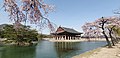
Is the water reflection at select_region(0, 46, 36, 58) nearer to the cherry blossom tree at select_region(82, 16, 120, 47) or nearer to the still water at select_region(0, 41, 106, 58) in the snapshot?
the still water at select_region(0, 41, 106, 58)

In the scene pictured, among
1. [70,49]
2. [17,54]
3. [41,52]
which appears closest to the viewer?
[17,54]

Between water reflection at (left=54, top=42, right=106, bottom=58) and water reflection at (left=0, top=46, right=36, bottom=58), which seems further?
water reflection at (left=54, top=42, right=106, bottom=58)

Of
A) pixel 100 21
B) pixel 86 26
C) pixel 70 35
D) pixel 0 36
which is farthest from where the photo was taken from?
pixel 70 35

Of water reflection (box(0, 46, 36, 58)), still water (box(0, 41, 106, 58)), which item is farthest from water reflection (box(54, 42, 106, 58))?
water reflection (box(0, 46, 36, 58))

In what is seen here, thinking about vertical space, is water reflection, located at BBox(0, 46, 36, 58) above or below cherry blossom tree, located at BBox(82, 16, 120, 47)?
below

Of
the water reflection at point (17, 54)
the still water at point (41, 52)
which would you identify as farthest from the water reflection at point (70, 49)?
the water reflection at point (17, 54)

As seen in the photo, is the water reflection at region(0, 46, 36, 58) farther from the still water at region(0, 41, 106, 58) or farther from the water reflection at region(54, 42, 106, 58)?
the water reflection at region(54, 42, 106, 58)

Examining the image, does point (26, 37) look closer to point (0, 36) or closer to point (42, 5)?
point (0, 36)

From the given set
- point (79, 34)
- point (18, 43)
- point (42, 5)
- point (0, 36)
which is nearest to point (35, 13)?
point (42, 5)

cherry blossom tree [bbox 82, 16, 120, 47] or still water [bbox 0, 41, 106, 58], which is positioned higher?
cherry blossom tree [bbox 82, 16, 120, 47]

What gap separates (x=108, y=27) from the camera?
2180 cm

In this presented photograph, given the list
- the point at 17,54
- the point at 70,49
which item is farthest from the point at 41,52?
the point at 70,49

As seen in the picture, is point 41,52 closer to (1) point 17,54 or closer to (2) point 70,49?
(1) point 17,54

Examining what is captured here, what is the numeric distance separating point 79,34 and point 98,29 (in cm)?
4690
